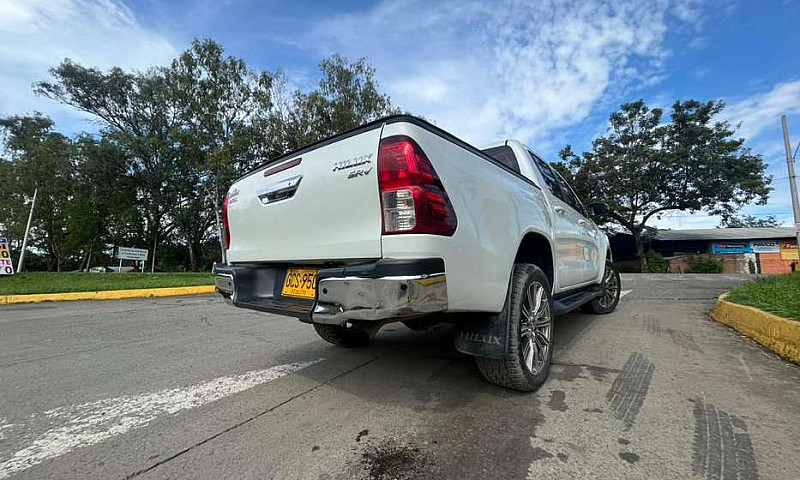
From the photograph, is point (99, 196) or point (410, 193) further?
point (99, 196)

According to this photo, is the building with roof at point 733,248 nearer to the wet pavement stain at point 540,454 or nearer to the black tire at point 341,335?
the black tire at point 341,335

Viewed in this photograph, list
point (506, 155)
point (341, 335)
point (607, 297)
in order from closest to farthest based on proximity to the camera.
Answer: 1. point (341, 335)
2. point (506, 155)
3. point (607, 297)

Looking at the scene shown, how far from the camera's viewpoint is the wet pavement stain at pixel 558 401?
2.16 m

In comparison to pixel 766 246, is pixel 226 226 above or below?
below

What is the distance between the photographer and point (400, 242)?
5.86 ft

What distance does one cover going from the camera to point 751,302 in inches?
173

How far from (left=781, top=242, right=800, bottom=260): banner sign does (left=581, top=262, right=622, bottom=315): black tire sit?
33.7 metres

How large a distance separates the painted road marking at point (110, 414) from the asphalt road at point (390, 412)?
1 centimetres

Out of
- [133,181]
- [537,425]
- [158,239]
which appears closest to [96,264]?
[158,239]

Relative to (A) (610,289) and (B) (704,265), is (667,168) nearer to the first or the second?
(B) (704,265)

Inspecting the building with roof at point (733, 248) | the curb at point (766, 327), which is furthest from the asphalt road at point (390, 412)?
the building with roof at point (733, 248)

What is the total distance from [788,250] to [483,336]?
38509mm

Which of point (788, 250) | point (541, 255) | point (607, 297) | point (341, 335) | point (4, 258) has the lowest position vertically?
point (341, 335)

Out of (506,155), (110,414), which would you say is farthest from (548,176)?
(110,414)
